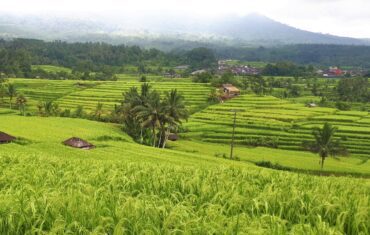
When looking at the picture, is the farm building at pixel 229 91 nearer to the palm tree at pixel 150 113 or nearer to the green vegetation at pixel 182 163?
the green vegetation at pixel 182 163

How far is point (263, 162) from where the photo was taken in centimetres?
4928

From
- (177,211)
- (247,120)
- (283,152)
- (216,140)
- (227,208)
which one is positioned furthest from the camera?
(247,120)

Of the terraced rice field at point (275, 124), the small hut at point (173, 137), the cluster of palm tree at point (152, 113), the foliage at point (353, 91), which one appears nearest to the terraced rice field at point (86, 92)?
the terraced rice field at point (275, 124)

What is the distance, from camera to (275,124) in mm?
69125

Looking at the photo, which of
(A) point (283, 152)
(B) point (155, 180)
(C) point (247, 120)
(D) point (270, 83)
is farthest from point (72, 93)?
(B) point (155, 180)

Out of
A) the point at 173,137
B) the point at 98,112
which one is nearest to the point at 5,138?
the point at 173,137

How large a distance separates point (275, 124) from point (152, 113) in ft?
75.2

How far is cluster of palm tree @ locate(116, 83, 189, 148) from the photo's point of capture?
54.8 meters

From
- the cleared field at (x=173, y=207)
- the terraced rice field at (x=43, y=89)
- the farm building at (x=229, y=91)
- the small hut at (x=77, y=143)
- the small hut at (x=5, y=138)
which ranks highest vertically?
the cleared field at (x=173, y=207)

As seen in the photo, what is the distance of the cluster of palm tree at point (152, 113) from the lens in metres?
54.8

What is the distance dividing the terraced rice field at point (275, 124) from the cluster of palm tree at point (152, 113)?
8.61m

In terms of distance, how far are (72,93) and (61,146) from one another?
60.4 metres

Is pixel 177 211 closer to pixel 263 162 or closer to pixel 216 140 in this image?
pixel 263 162

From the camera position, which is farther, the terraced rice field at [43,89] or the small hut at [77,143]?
the terraced rice field at [43,89]
